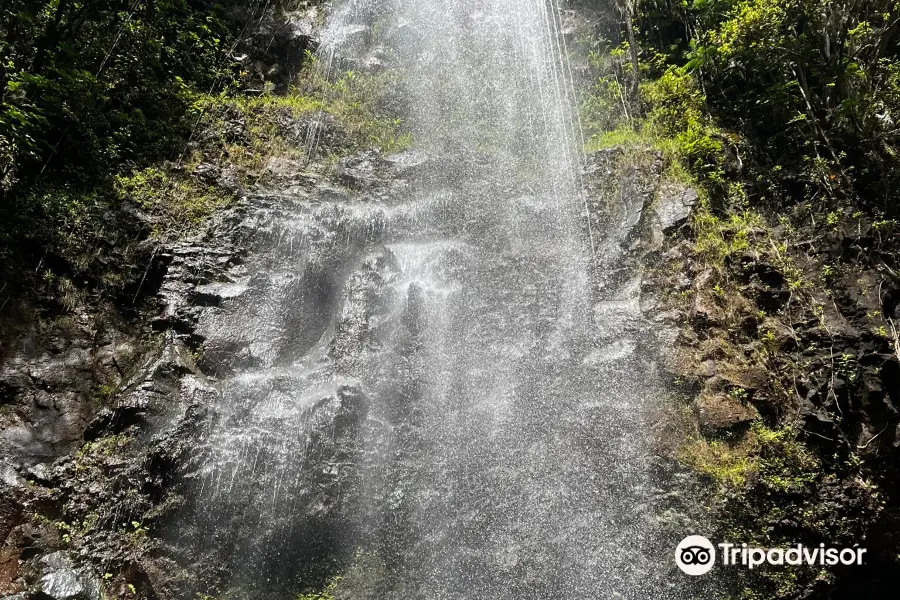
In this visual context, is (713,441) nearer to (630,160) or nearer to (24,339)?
(630,160)

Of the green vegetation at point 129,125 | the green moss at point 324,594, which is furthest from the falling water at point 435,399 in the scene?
the green vegetation at point 129,125

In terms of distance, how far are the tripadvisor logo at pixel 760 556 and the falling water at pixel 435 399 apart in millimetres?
432

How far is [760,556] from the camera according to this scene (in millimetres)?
4801

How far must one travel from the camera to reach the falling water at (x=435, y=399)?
5.06 meters

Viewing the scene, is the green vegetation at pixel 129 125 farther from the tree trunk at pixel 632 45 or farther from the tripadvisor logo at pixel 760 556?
the tripadvisor logo at pixel 760 556

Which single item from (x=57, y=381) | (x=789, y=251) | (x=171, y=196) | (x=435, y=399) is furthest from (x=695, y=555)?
(x=171, y=196)

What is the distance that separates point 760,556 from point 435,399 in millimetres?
3809

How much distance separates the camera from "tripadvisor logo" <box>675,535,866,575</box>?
15.6ft

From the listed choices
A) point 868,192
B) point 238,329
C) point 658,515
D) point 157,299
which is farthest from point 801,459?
point 157,299

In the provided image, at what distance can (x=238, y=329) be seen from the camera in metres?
6.29

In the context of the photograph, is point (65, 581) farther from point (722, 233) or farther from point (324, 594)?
point (722, 233)

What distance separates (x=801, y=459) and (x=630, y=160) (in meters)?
5.03

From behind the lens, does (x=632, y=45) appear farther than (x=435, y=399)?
Yes

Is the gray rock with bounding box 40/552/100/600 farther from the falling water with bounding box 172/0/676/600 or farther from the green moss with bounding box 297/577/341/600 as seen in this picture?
the green moss with bounding box 297/577/341/600
